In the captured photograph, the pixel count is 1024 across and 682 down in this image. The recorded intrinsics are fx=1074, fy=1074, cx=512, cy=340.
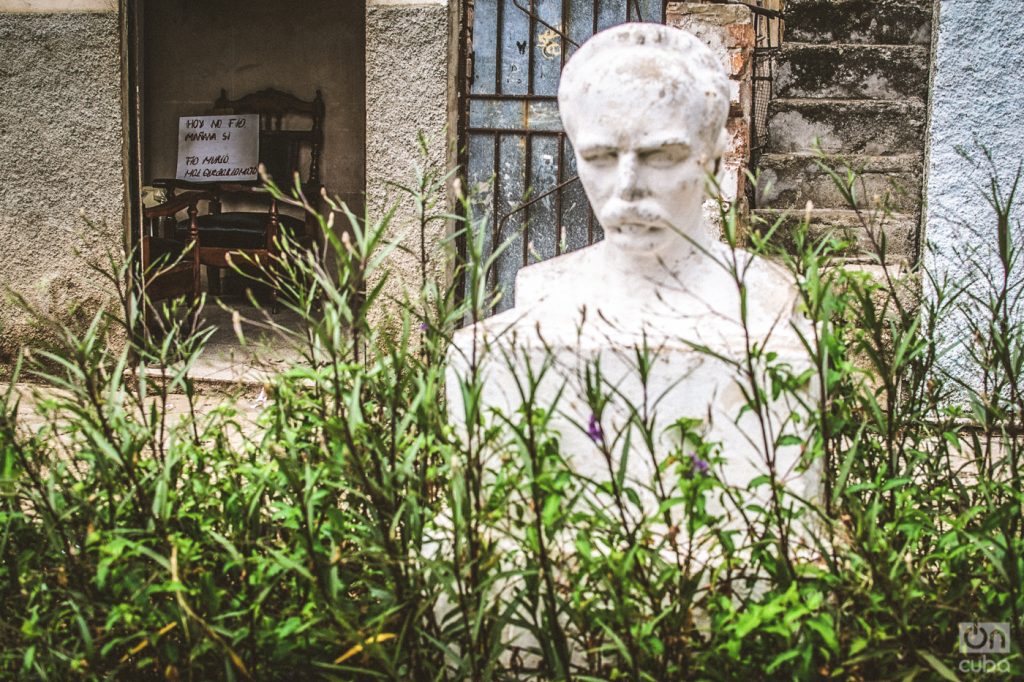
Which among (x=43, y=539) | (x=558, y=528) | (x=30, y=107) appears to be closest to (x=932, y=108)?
(x=558, y=528)

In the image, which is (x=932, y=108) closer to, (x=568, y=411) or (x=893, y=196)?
(x=893, y=196)

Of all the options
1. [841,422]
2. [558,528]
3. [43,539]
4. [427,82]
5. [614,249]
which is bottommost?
[43,539]

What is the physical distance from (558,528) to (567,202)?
3235 mm

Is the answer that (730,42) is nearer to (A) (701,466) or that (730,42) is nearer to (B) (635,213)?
(B) (635,213)

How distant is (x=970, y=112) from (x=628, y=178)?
95.5 inches

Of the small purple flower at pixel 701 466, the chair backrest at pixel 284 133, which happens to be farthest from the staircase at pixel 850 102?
the chair backrest at pixel 284 133

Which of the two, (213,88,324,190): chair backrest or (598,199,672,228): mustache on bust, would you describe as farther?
(213,88,324,190): chair backrest

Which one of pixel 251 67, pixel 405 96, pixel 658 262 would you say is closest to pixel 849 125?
pixel 405 96

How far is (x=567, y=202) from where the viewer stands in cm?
464

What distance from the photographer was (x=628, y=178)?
6.29ft

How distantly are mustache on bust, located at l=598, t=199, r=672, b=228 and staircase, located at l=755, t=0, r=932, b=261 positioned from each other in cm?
229

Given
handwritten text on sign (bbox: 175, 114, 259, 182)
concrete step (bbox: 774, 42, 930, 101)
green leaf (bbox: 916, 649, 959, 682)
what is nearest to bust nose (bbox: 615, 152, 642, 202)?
green leaf (bbox: 916, 649, 959, 682)

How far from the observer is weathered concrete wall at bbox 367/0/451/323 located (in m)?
4.34

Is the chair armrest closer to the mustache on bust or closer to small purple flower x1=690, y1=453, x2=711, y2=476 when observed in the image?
the mustache on bust
